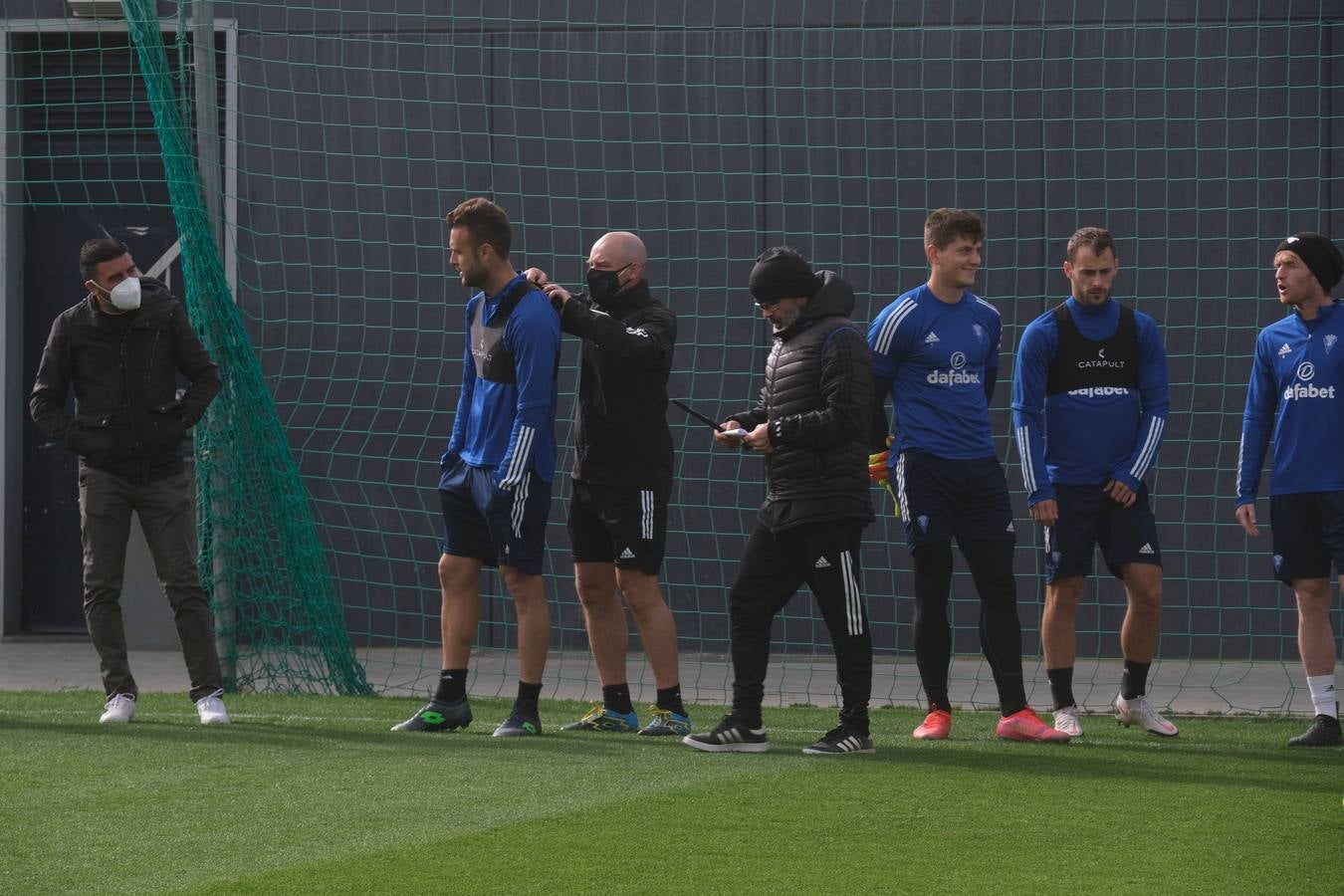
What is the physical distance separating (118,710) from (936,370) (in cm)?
343

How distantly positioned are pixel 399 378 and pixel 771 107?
8.48 feet

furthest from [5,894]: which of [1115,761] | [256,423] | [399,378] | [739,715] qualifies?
[399,378]

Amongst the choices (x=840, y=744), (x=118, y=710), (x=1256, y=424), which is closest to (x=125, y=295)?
(x=118, y=710)

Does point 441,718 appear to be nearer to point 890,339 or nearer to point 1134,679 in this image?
point 890,339

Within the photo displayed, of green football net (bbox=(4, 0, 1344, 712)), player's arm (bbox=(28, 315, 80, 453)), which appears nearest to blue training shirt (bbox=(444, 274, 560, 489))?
player's arm (bbox=(28, 315, 80, 453))

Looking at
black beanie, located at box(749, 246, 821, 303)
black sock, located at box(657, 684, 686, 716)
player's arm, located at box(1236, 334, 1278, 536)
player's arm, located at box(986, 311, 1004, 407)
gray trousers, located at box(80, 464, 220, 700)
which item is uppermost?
black beanie, located at box(749, 246, 821, 303)

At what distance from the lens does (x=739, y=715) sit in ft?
20.8

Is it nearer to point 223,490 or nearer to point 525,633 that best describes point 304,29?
point 223,490

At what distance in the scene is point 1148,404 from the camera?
704cm

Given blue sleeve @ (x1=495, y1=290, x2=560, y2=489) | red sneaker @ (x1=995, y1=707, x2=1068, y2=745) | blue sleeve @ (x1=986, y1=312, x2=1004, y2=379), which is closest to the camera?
blue sleeve @ (x1=495, y1=290, x2=560, y2=489)

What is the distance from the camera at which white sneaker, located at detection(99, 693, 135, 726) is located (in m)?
7.16

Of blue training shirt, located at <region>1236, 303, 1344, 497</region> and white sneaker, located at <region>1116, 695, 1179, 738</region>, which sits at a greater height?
blue training shirt, located at <region>1236, 303, 1344, 497</region>

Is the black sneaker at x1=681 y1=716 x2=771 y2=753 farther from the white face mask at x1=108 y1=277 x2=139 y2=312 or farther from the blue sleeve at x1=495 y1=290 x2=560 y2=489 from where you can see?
the white face mask at x1=108 y1=277 x2=139 y2=312

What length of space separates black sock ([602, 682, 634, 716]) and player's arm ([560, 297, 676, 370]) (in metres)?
1.24
